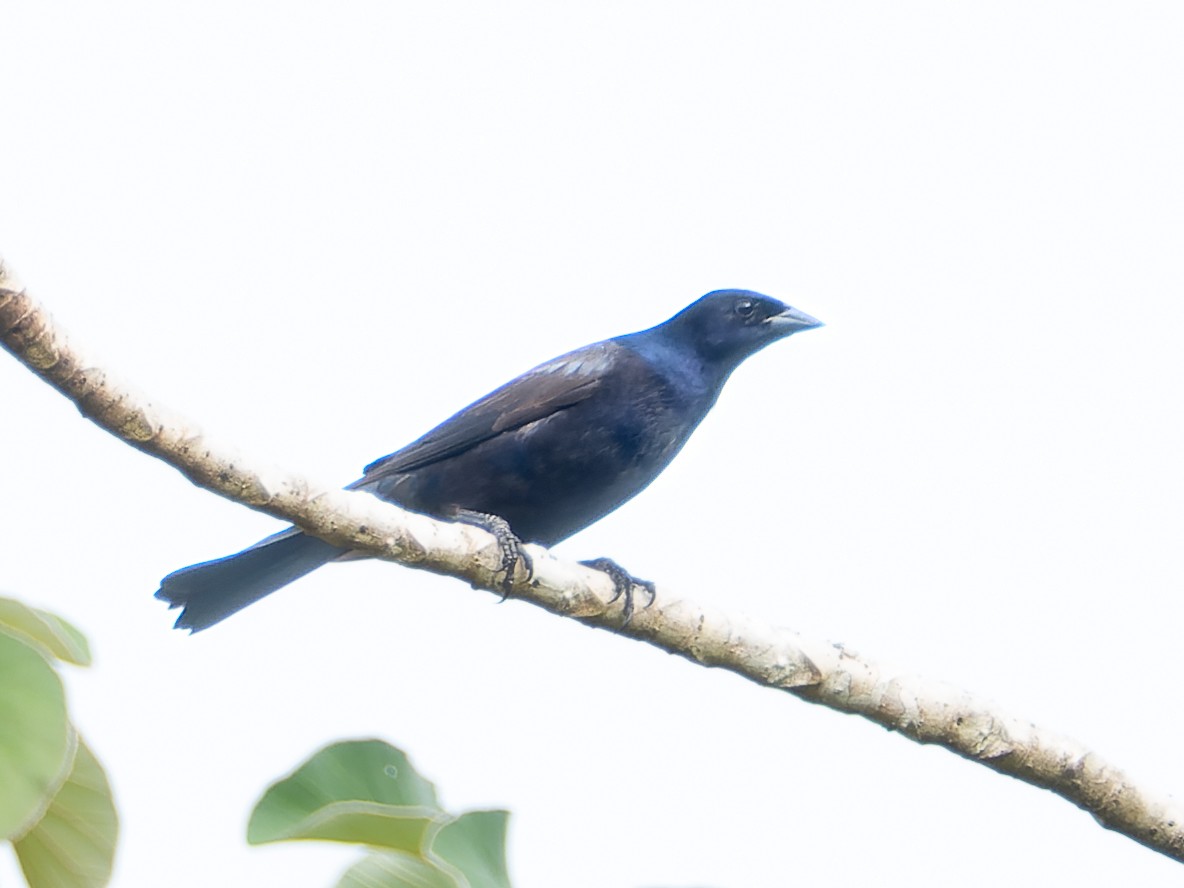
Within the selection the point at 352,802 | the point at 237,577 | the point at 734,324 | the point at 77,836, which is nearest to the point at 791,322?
the point at 734,324

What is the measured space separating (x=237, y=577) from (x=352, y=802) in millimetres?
3082

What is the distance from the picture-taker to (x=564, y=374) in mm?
4891

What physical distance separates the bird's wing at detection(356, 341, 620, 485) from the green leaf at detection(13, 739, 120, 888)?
10.3 ft

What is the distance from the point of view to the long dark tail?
417 centimetres

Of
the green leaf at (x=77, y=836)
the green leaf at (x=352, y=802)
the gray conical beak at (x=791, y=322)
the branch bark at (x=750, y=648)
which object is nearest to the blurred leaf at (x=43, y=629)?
the green leaf at (x=77, y=836)

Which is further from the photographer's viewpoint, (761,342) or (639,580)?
(761,342)

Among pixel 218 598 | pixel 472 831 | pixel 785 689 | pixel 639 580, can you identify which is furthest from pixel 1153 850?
pixel 218 598

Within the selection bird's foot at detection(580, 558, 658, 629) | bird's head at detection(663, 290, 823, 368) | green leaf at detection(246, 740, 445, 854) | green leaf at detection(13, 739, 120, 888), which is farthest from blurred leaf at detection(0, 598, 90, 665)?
bird's head at detection(663, 290, 823, 368)

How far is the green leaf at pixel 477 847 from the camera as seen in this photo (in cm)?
126

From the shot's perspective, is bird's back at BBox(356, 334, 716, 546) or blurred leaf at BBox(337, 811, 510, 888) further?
bird's back at BBox(356, 334, 716, 546)

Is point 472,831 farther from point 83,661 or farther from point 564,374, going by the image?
point 564,374

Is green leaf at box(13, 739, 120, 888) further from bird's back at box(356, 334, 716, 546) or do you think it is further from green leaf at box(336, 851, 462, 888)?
bird's back at box(356, 334, 716, 546)

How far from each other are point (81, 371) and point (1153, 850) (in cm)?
242

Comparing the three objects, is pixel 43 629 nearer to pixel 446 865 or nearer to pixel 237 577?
pixel 446 865
